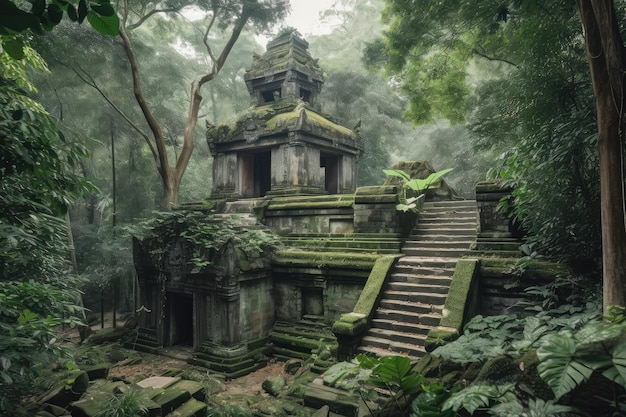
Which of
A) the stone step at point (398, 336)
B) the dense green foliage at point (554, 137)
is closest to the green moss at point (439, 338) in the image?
the stone step at point (398, 336)

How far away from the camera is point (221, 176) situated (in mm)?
15328

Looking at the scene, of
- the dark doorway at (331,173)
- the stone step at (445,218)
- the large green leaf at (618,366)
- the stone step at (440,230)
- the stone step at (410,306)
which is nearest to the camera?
the large green leaf at (618,366)

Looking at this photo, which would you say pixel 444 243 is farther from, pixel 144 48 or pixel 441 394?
pixel 144 48

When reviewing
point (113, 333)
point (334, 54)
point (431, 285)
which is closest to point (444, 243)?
point (431, 285)

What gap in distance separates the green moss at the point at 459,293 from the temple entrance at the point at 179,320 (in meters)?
7.25

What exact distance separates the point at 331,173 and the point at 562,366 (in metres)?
13.7

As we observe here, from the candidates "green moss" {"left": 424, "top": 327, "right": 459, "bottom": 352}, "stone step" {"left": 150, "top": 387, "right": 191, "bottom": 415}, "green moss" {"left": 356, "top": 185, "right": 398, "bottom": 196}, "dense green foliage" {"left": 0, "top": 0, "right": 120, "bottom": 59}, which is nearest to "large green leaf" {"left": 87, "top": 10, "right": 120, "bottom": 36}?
"dense green foliage" {"left": 0, "top": 0, "right": 120, "bottom": 59}

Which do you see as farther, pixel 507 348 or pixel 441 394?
pixel 507 348

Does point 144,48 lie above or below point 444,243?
above

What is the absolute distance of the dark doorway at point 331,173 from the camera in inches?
635

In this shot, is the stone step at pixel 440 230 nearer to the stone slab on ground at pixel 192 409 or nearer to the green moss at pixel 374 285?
the green moss at pixel 374 285

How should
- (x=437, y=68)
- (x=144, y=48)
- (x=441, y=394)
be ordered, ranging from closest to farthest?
1. (x=441, y=394)
2. (x=437, y=68)
3. (x=144, y=48)

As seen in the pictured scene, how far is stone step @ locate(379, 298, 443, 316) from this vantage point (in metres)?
7.31

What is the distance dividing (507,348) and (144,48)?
18.0 metres
